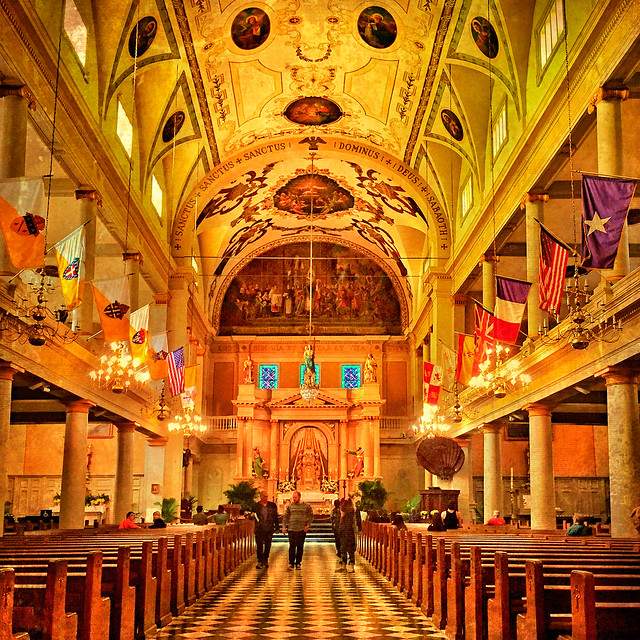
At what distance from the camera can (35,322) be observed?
36.4 feet

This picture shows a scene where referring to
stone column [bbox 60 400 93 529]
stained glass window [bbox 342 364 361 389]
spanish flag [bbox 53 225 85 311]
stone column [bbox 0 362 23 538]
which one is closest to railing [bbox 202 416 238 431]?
stained glass window [bbox 342 364 361 389]

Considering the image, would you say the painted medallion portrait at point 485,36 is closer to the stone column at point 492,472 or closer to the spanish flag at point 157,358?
the stone column at point 492,472

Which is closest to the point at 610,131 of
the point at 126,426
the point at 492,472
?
the point at 492,472

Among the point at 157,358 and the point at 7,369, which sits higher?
the point at 157,358

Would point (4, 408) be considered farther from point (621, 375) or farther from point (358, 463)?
point (358, 463)

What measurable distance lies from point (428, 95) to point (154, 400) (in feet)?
39.0

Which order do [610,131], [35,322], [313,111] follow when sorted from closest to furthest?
[35,322]
[610,131]
[313,111]

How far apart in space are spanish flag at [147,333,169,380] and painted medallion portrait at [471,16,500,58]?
33.9ft

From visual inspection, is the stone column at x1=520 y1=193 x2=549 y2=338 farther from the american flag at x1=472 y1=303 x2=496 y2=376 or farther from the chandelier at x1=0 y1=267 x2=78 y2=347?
the chandelier at x1=0 y1=267 x2=78 y2=347

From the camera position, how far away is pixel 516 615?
21.0ft

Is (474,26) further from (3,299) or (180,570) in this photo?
(180,570)

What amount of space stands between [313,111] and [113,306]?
13386 millimetres

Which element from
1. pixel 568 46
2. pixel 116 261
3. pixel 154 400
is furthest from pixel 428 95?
pixel 154 400

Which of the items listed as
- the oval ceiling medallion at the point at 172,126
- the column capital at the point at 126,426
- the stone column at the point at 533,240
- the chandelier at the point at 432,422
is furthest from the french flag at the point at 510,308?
the oval ceiling medallion at the point at 172,126
